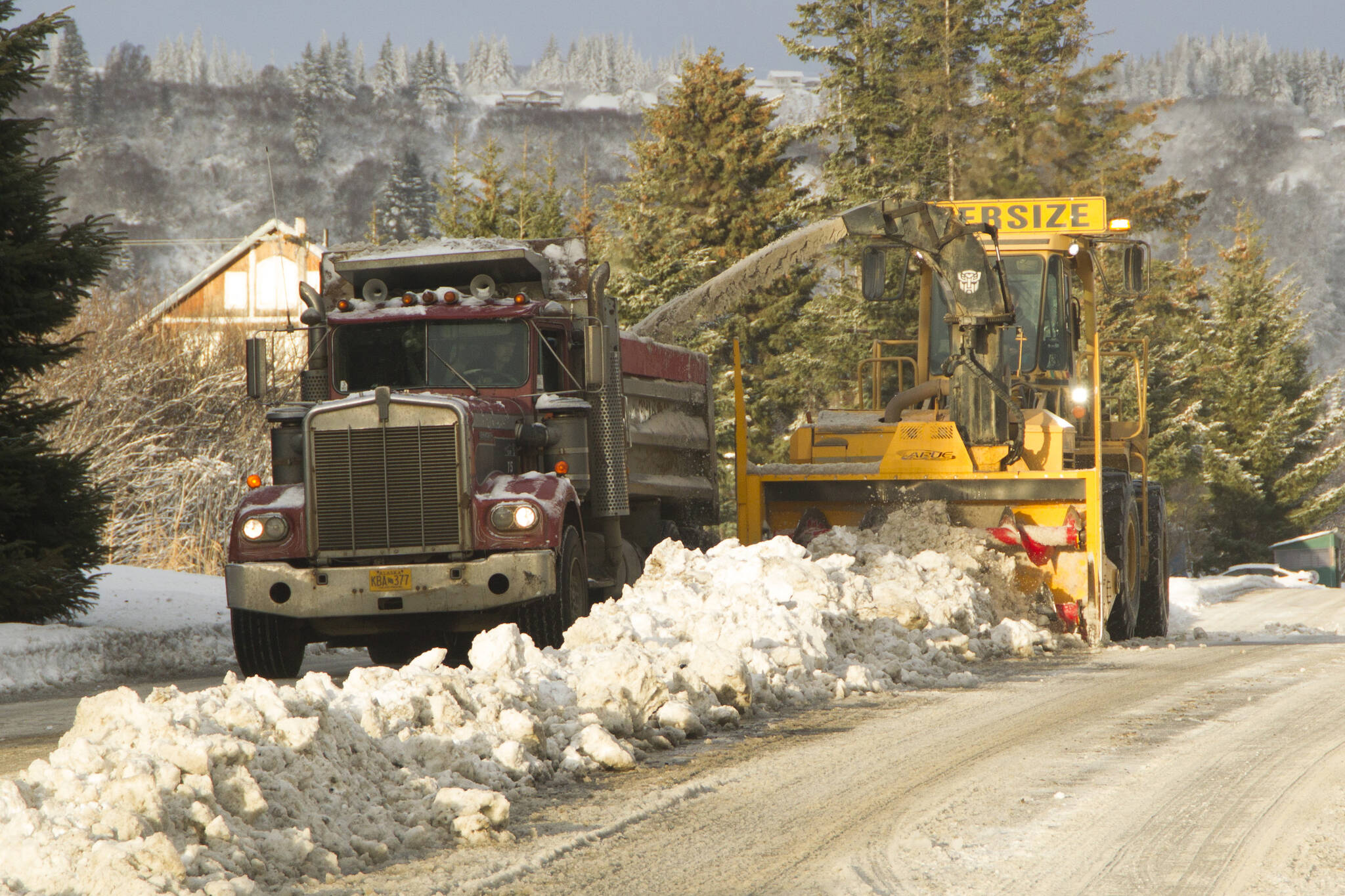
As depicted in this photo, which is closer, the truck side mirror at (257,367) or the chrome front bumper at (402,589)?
the chrome front bumper at (402,589)

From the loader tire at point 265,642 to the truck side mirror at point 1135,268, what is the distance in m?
7.07

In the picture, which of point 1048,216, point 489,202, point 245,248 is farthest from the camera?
point 245,248

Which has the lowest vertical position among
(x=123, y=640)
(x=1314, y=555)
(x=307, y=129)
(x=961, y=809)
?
(x=1314, y=555)

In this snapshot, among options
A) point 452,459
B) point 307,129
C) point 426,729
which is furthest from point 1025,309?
point 307,129

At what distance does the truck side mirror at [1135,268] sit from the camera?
38.5ft

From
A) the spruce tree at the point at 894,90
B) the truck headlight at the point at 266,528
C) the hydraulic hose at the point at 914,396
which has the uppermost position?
the spruce tree at the point at 894,90

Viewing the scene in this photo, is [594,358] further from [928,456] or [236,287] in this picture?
[236,287]

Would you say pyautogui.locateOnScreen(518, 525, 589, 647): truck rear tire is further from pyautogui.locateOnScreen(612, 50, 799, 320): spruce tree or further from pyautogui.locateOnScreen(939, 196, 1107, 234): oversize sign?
pyautogui.locateOnScreen(612, 50, 799, 320): spruce tree

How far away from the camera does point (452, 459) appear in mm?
9273

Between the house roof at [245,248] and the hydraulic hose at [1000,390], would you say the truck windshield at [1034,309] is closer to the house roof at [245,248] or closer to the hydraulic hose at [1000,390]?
the hydraulic hose at [1000,390]

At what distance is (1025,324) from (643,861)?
28.8ft

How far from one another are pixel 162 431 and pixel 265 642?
13.6 m

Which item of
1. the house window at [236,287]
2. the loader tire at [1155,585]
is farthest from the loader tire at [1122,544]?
the house window at [236,287]

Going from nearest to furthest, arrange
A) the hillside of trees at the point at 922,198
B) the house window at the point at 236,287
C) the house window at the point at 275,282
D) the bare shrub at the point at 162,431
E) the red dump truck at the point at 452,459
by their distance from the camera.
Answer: the red dump truck at the point at 452,459 < the bare shrub at the point at 162,431 < the hillside of trees at the point at 922,198 < the house window at the point at 275,282 < the house window at the point at 236,287
